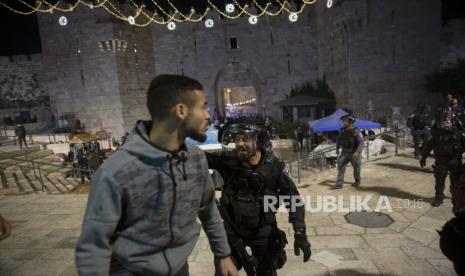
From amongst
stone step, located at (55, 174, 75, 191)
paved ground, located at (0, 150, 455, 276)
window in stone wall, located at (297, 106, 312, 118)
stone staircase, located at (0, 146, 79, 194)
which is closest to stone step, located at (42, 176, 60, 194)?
stone staircase, located at (0, 146, 79, 194)

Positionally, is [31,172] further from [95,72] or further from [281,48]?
[281,48]

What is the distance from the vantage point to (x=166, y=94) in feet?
5.09

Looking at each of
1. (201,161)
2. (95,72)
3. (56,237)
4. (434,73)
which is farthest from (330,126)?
(95,72)

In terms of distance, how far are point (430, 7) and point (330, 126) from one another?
33.1 feet

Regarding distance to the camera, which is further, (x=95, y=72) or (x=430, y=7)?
(x=95, y=72)

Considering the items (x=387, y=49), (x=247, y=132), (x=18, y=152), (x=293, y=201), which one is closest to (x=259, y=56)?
(x=387, y=49)

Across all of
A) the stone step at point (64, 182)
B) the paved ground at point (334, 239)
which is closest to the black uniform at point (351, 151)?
the paved ground at point (334, 239)

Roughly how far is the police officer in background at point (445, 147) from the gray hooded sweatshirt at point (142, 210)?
5.06m

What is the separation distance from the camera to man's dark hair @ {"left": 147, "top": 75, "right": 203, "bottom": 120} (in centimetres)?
155

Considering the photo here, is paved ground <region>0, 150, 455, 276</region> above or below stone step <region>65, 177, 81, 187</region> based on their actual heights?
above

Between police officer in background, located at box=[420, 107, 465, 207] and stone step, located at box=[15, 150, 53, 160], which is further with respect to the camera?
stone step, located at box=[15, 150, 53, 160]

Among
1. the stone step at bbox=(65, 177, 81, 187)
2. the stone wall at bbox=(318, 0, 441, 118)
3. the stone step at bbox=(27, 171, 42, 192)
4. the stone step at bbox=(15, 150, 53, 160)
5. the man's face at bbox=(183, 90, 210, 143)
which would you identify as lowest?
the stone step at bbox=(65, 177, 81, 187)

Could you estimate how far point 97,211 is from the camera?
1.39m

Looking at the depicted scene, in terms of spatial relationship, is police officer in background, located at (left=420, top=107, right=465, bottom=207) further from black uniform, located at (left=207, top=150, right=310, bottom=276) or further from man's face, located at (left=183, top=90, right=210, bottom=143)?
man's face, located at (left=183, top=90, right=210, bottom=143)
